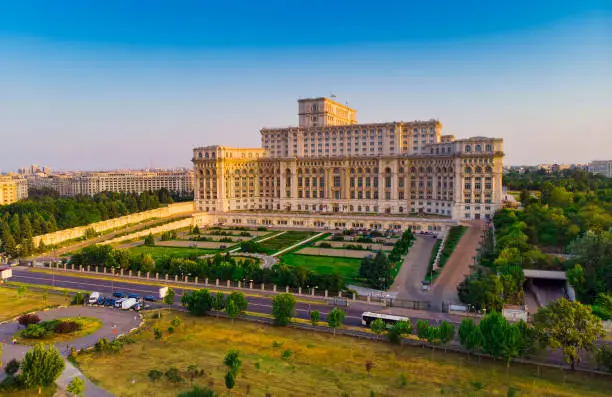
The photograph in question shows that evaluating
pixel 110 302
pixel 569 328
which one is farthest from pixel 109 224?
pixel 569 328

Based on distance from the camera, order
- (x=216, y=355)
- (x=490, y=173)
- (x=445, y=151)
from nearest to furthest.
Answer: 1. (x=216, y=355)
2. (x=490, y=173)
3. (x=445, y=151)

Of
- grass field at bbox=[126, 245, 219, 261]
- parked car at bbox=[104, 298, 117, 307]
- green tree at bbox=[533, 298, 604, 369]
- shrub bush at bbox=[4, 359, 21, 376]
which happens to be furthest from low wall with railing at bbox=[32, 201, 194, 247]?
green tree at bbox=[533, 298, 604, 369]

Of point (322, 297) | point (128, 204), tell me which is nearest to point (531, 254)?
point (322, 297)

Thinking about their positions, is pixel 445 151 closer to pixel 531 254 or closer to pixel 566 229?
pixel 566 229

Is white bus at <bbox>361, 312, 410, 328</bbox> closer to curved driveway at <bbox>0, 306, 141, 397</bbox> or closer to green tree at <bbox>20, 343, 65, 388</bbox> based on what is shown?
curved driveway at <bbox>0, 306, 141, 397</bbox>

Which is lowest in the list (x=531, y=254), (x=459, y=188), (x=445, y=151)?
(x=531, y=254)

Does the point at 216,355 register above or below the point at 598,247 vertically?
below
